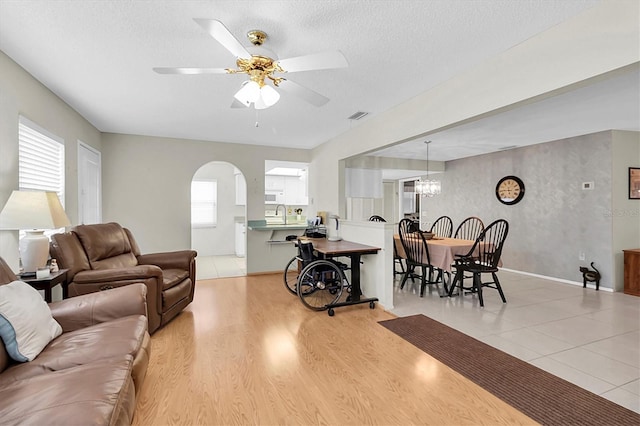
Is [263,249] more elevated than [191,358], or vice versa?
[263,249]

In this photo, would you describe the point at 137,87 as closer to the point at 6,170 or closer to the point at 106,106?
the point at 106,106

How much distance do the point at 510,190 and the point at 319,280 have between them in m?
4.37

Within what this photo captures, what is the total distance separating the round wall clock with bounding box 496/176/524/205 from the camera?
5.60 m

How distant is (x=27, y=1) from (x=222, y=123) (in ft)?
8.31

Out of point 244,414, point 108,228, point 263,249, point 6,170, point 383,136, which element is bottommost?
point 244,414

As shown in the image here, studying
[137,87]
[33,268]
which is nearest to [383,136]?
[137,87]

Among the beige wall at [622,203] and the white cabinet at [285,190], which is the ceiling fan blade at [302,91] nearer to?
the beige wall at [622,203]

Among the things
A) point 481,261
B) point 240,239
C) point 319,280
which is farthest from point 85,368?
point 240,239

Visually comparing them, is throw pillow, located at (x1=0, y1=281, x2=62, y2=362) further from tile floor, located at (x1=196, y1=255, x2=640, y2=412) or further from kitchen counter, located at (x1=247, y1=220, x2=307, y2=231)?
kitchen counter, located at (x1=247, y1=220, x2=307, y2=231)

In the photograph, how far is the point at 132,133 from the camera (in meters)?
4.88

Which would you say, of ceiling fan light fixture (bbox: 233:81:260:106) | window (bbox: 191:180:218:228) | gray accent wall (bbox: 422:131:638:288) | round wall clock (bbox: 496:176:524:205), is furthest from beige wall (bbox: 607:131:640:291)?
window (bbox: 191:180:218:228)

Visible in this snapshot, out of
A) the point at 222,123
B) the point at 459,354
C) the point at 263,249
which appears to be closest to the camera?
Result: the point at 459,354

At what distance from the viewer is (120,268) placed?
2.84 metres

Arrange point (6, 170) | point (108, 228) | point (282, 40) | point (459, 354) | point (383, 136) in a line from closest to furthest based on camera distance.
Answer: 1. point (282, 40)
2. point (6, 170)
3. point (459, 354)
4. point (108, 228)
5. point (383, 136)
